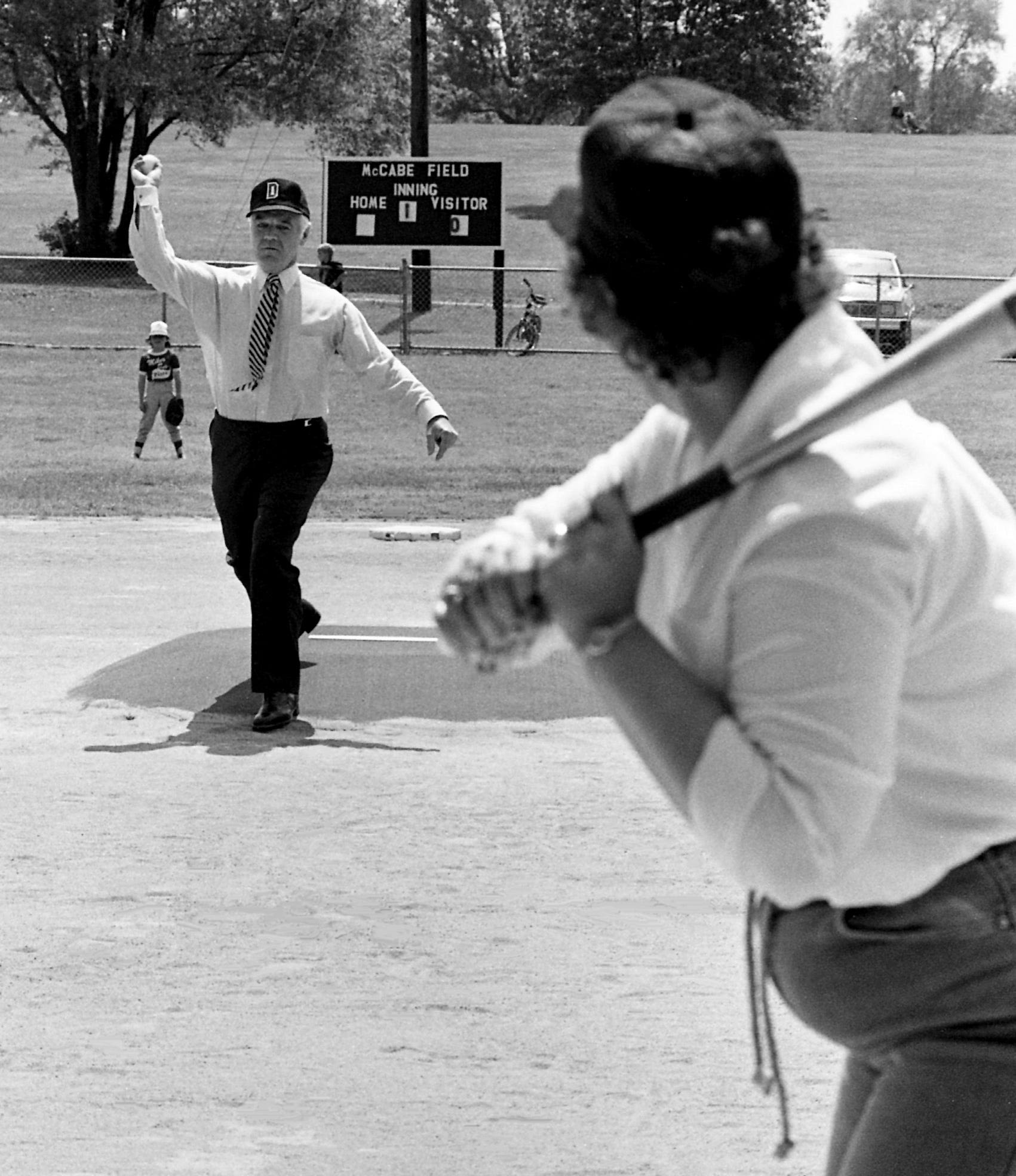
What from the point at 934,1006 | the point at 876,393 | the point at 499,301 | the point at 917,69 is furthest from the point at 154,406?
the point at 917,69

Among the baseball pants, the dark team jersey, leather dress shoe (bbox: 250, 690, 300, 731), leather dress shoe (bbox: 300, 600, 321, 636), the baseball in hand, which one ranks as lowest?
the baseball pants

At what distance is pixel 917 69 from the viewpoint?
94.4 meters

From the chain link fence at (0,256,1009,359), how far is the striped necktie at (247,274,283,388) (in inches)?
681

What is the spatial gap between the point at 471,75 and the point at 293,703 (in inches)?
3095

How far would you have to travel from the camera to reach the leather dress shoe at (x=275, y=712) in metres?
7.51

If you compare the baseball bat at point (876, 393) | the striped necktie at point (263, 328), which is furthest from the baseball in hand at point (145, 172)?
the baseball bat at point (876, 393)

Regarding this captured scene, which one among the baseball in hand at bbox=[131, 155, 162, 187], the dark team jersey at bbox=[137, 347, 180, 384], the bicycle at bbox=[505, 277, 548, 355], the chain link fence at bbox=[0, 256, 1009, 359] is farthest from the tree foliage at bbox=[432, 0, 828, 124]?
the baseball in hand at bbox=[131, 155, 162, 187]

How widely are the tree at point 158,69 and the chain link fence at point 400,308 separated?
264 centimetres

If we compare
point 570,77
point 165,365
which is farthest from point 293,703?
point 570,77

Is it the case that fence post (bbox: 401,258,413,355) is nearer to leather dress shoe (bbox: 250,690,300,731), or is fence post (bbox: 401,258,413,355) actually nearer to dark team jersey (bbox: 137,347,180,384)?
dark team jersey (bbox: 137,347,180,384)

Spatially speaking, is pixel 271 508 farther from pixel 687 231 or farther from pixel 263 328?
pixel 687 231

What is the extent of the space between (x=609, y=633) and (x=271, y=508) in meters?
5.90

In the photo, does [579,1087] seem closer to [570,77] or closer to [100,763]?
[100,763]

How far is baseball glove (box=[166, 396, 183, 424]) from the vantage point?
60.1 ft
